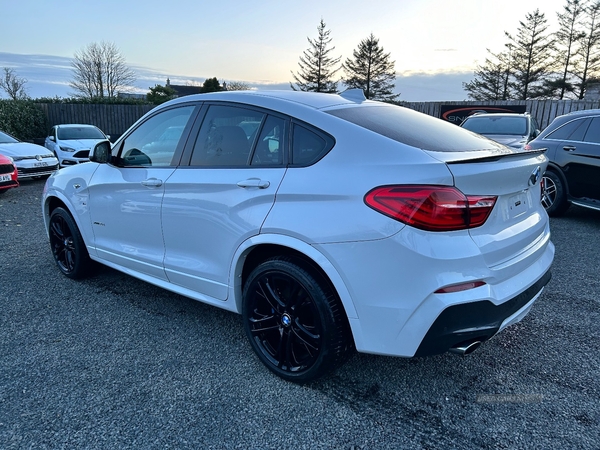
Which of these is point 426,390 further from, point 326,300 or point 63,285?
point 63,285

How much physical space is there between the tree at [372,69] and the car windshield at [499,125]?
3201cm

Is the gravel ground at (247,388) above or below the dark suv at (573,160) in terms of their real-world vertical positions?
below

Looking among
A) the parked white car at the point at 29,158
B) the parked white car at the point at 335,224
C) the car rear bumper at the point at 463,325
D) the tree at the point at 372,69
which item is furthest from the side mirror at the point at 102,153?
the tree at the point at 372,69

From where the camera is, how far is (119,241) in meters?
3.68

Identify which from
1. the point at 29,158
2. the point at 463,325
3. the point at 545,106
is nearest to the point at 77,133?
the point at 29,158

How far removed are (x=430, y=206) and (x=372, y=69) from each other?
138ft

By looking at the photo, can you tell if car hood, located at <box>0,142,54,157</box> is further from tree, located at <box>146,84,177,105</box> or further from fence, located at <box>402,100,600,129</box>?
tree, located at <box>146,84,177,105</box>

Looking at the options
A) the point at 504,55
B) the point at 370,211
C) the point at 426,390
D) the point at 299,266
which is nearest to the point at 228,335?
the point at 299,266

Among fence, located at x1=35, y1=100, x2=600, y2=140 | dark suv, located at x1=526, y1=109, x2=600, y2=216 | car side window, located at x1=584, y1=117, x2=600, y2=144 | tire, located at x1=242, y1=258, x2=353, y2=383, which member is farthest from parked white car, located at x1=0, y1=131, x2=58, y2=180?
car side window, located at x1=584, y1=117, x2=600, y2=144

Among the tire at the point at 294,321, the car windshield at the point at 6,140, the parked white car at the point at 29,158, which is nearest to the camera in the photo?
the tire at the point at 294,321

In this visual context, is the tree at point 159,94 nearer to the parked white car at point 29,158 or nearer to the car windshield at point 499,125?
the parked white car at point 29,158

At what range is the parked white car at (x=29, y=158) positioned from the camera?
10727mm

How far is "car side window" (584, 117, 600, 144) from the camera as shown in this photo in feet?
20.8

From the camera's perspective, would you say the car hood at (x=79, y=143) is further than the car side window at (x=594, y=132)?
Yes
